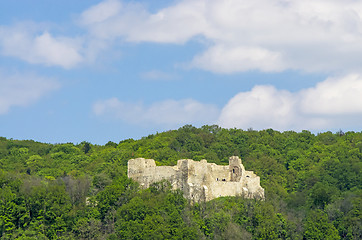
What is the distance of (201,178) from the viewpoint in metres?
73.4

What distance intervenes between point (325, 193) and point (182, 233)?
19.8m

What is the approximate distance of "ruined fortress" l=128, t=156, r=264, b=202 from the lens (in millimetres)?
73312

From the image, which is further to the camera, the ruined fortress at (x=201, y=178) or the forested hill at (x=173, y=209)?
the ruined fortress at (x=201, y=178)

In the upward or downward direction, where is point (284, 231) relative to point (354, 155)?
downward

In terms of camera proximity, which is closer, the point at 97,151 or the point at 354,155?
the point at 354,155

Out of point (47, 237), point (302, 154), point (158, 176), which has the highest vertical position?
point (302, 154)

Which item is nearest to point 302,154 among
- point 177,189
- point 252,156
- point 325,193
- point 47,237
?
point 252,156

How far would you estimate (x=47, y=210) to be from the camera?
245 feet

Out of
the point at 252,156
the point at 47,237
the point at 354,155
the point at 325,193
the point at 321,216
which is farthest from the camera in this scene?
the point at 252,156

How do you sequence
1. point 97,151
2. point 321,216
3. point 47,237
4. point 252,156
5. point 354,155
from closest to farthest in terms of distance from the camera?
1. point 47,237
2. point 321,216
3. point 354,155
4. point 252,156
5. point 97,151

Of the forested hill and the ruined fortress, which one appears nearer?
the forested hill

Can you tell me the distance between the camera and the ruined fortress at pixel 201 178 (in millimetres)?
73312

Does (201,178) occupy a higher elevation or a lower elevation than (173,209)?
higher

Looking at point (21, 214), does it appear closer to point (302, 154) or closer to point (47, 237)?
point (47, 237)
